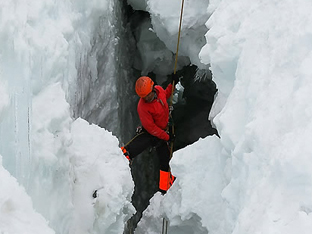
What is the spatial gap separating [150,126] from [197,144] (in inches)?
58.9

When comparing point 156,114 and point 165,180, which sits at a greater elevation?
point 156,114

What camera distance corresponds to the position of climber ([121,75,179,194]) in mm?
5271

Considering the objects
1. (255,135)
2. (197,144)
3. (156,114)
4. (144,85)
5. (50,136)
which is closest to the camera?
(255,135)

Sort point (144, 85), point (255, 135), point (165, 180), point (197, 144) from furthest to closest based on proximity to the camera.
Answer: point (165, 180)
point (144, 85)
point (197, 144)
point (255, 135)

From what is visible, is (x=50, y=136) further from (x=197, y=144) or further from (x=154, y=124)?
(x=154, y=124)

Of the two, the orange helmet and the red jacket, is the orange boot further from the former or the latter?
the orange helmet

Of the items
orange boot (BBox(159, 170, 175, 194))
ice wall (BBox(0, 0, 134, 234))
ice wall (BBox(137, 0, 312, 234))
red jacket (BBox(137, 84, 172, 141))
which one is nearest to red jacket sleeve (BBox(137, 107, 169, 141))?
red jacket (BBox(137, 84, 172, 141))

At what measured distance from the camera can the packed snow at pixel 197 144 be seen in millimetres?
2289

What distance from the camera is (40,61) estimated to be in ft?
10.6

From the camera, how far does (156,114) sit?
5.55 m

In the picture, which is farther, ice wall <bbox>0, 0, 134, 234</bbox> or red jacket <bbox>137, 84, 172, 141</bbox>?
red jacket <bbox>137, 84, 172, 141</bbox>

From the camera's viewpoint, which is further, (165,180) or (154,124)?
(165,180)

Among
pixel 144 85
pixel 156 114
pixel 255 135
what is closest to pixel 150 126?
pixel 156 114

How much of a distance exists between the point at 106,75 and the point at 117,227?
262 cm
